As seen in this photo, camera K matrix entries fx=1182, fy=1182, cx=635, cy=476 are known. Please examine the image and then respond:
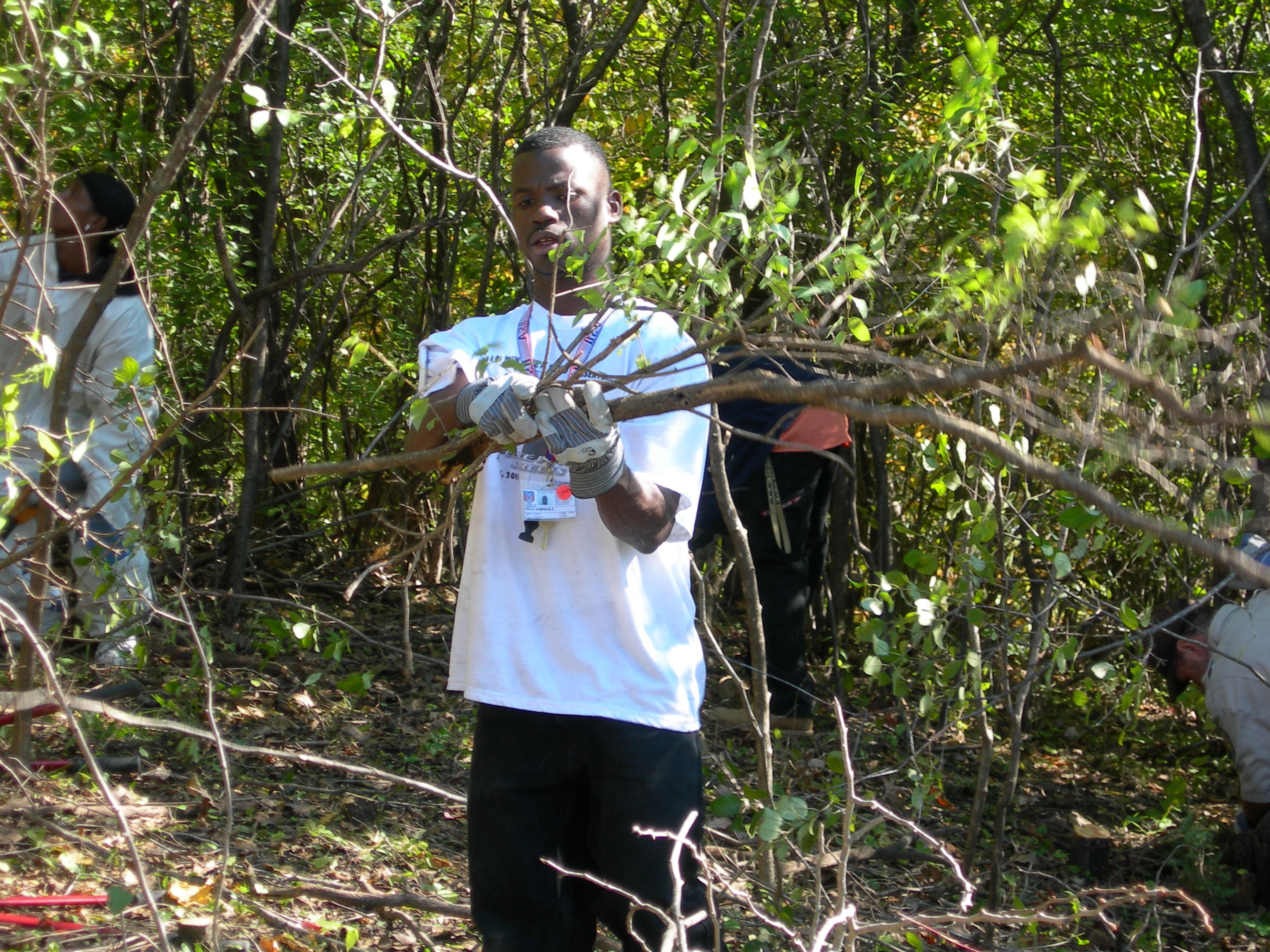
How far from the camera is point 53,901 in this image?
2605 mm

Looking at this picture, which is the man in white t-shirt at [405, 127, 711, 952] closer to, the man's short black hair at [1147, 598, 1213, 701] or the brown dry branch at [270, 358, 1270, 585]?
the brown dry branch at [270, 358, 1270, 585]

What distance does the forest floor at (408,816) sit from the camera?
2826 millimetres

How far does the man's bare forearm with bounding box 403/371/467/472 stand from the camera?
2131mm

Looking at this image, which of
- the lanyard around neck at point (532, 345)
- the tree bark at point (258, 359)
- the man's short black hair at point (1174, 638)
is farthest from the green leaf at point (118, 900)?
the man's short black hair at point (1174, 638)

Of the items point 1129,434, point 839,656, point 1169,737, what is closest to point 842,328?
point 1129,434

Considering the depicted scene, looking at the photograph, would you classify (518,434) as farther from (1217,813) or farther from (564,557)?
(1217,813)

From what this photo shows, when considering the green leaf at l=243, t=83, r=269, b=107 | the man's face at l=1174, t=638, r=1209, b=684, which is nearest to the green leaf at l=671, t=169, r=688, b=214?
the green leaf at l=243, t=83, r=269, b=107

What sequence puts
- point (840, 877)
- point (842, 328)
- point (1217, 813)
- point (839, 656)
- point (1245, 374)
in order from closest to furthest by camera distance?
point (1245, 374), point (840, 877), point (842, 328), point (1217, 813), point (839, 656)

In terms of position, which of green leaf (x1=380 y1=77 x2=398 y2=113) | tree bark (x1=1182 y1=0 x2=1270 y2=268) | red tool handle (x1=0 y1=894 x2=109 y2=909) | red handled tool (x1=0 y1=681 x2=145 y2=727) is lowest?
red tool handle (x1=0 y1=894 x2=109 y2=909)

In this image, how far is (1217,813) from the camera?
179 inches

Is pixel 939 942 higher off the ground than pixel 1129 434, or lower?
lower

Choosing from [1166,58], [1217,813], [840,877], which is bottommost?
[1217,813]

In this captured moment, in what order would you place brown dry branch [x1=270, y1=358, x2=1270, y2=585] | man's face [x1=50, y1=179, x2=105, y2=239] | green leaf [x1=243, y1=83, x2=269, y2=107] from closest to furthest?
brown dry branch [x1=270, y1=358, x2=1270, y2=585] < green leaf [x1=243, y1=83, x2=269, y2=107] < man's face [x1=50, y1=179, x2=105, y2=239]

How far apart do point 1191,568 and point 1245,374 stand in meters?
3.91
